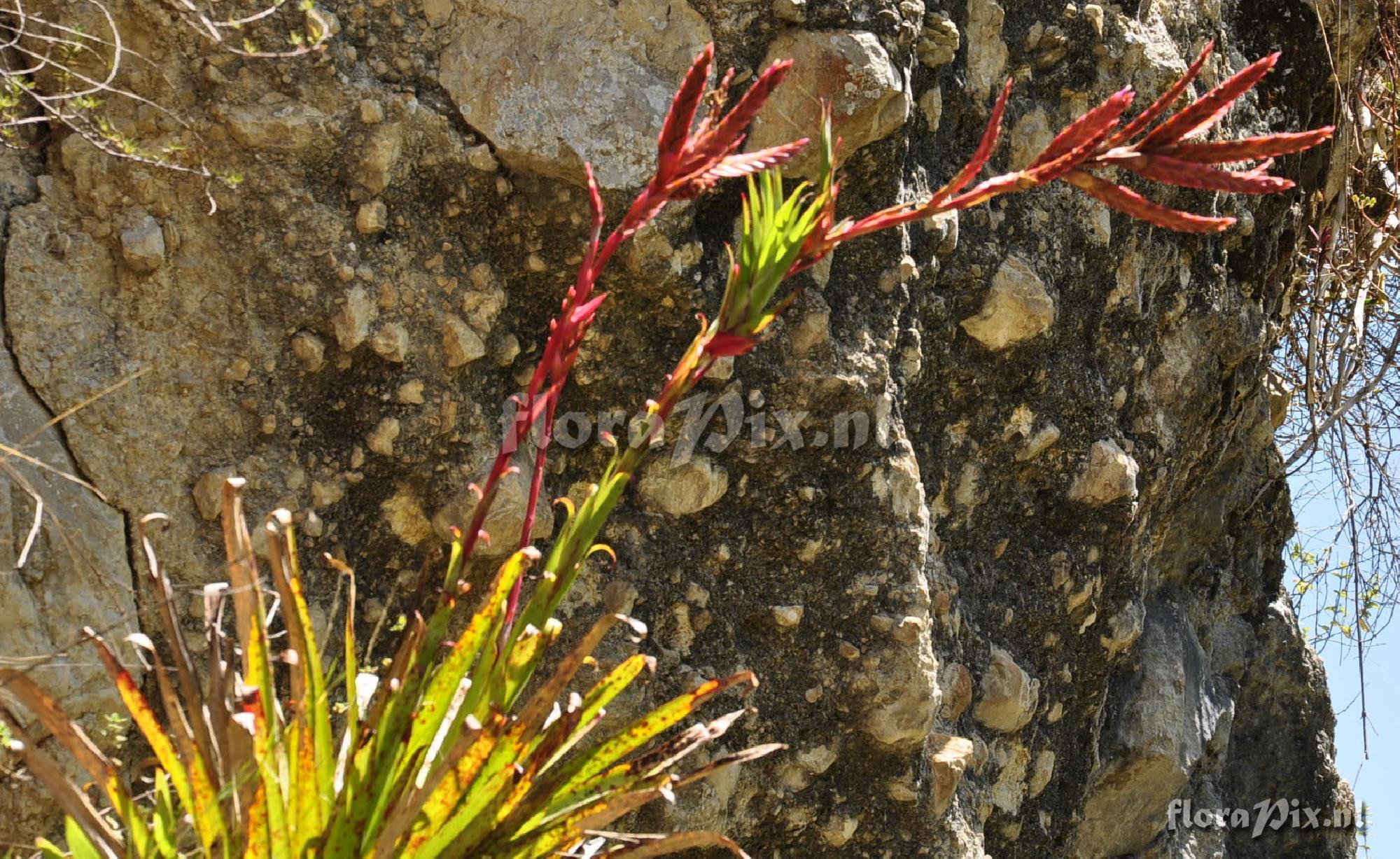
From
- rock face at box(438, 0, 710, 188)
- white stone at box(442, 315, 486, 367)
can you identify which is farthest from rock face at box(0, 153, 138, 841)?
rock face at box(438, 0, 710, 188)

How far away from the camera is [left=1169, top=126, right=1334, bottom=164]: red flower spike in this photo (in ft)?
3.62

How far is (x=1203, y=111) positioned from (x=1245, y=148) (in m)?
0.05

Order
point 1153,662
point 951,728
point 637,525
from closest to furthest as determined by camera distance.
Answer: point 637,525 → point 951,728 → point 1153,662

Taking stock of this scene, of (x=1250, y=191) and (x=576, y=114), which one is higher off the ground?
(x=1250, y=191)

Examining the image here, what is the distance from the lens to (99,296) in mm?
1935

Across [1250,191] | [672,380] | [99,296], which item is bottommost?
[99,296]

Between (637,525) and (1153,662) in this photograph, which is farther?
(1153,662)

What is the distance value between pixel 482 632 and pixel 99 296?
92cm

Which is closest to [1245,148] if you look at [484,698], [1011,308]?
[484,698]

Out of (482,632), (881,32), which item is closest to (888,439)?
(881,32)

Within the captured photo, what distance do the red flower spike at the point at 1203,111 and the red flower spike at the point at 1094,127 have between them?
36 millimetres

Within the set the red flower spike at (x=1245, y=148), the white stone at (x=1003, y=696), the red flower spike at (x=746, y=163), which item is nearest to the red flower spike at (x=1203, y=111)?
the red flower spike at (x=1245, y=148)

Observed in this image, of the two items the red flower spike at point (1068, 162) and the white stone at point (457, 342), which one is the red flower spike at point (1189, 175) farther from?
the white stone at point (457, 342)

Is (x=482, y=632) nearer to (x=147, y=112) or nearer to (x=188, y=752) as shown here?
(x=188, y=752)
